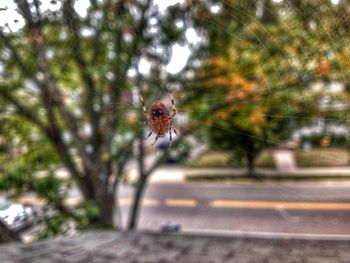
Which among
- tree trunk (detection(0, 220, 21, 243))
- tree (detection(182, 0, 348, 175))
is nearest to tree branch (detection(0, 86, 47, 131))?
tree trunk (detection(0, 220, 21, 243))

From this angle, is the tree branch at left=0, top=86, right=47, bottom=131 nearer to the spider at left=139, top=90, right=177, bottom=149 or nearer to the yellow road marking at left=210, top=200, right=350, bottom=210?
→ the spider at left=139, top=90, right=177, bottom=149

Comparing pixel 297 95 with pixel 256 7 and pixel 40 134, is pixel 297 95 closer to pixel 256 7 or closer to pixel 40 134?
pixel 256 7

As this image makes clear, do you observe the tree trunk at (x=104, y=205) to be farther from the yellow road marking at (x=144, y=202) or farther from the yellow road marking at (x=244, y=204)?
the yellow road marking at (x=144, y=202)

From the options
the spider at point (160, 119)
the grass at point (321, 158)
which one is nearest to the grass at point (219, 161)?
the grass at point (321, 158)

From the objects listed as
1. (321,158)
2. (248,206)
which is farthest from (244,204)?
(321,158)

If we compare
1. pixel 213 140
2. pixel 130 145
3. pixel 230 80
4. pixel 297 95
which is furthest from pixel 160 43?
pixel 213 140

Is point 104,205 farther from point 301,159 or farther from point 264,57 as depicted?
point 301,159
